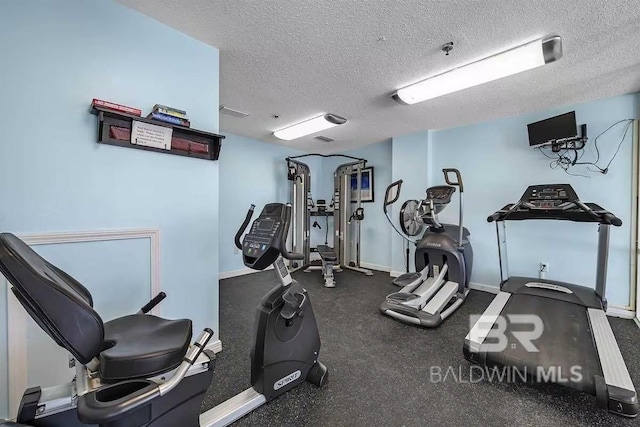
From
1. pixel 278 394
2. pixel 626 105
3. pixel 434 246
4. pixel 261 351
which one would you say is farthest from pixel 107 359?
pixel 626 105

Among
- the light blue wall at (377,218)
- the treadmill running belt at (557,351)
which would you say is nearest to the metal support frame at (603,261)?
the treadmill running belt at (557,351)

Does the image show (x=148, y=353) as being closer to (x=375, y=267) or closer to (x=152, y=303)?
(x=152, y=303)

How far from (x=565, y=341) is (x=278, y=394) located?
80.1 inches

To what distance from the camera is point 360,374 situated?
1836 mm

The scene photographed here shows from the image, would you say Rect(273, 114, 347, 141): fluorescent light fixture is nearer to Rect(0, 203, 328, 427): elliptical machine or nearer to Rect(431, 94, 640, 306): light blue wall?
Rect(431, 94, 640, 306): light blue wall

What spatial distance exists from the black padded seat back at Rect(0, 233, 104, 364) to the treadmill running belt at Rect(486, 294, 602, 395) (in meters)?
2.20

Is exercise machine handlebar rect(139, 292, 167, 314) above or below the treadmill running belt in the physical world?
above

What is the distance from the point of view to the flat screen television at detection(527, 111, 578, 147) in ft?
9.27

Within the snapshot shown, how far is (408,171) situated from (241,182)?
9.45ft

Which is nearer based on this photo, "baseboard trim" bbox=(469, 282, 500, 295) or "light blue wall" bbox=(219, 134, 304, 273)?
"baseboard trim" bbox=(469, 282, 500, 295)

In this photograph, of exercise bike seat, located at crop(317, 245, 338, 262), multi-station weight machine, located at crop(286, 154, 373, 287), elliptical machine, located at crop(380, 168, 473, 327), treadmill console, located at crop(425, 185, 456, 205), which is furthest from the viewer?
multi-station weight machine, located at crop(286, 154, 373, 287)

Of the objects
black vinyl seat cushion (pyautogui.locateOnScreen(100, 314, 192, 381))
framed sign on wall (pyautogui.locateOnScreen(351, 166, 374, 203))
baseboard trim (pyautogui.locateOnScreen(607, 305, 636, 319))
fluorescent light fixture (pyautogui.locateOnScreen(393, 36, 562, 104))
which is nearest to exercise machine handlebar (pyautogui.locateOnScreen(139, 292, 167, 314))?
black vinyl seat cushion (pyautogui.locateOnScreen(100, 314, 192, 381))

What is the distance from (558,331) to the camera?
1964 mm

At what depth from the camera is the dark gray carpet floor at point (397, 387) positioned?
1438 millimetres
